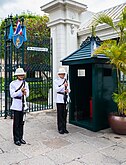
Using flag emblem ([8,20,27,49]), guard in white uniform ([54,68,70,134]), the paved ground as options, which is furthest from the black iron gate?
guard in white uniform ([54,68,70,134])

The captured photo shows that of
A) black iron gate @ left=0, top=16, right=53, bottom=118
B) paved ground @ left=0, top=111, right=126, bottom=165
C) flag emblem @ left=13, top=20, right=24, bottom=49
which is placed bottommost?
paved ground @ left=0, top=111, right=126, bottom=165

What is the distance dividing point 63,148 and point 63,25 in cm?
587

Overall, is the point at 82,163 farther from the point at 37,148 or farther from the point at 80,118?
the point at 80,118

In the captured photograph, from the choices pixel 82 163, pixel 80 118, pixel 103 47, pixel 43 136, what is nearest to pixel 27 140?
pixel 43 136

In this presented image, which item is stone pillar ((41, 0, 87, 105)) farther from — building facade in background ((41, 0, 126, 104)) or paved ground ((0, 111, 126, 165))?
paved ground ((0, 111, 126, 165))

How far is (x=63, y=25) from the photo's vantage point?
349 inches

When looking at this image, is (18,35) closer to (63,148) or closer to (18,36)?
(18,36)

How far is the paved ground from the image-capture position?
3.91 m

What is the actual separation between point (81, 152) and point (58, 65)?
5.19 m

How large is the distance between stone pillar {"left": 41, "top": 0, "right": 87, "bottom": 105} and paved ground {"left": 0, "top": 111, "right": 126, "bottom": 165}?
3797 mm

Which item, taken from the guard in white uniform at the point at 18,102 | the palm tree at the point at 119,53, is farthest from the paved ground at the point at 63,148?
the palm tree at the point at 119,53

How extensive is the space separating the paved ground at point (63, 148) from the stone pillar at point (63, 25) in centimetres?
380

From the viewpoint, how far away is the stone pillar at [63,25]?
344 inches

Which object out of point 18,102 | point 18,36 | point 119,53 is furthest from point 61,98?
point 18,36
